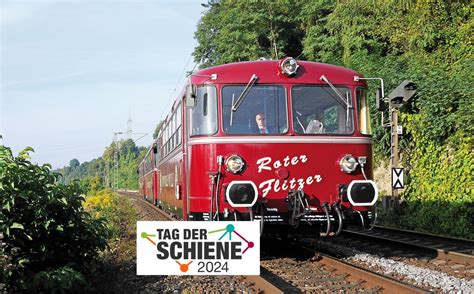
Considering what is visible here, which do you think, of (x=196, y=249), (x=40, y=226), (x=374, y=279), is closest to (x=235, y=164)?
(x=374, y=279)

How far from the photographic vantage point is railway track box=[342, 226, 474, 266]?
8.88 metres

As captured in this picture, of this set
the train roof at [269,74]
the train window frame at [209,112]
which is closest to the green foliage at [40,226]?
the train window frame at [209,112]

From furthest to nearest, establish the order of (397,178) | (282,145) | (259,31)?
(259,31) < (397,178) < (282,145)

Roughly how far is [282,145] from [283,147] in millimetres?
35

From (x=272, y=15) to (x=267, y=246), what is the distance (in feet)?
77.0

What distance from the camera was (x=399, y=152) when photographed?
17.0 metres

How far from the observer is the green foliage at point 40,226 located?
599cm

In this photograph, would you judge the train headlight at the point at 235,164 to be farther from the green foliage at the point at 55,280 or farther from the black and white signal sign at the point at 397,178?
the black and white signal sign at the point at 397,178

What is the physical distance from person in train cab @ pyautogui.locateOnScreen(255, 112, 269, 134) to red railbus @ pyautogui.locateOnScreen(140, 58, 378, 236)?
2 centimetres

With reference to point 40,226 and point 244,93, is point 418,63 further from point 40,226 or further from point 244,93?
point 40,226

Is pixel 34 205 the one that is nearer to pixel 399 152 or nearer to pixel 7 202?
pixel 7 202

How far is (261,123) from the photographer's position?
8352 mm

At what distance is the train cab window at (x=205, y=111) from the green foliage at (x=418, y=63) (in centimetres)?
769

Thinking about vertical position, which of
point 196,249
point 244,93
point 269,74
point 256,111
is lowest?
point 196,249
